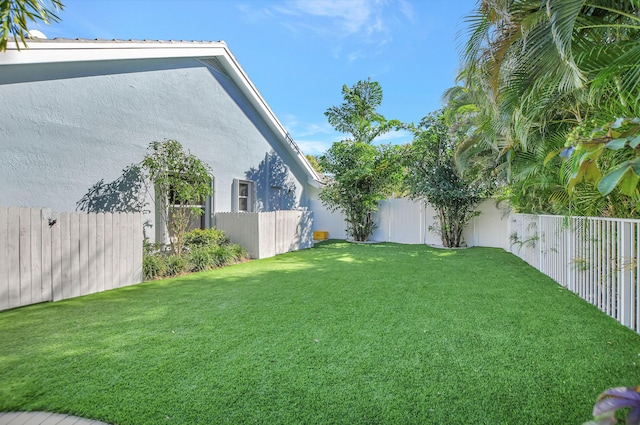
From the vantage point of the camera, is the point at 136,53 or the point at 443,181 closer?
the point at 136,53

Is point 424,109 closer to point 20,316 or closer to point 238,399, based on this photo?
point 238,399

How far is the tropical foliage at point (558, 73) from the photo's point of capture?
321 centimetres

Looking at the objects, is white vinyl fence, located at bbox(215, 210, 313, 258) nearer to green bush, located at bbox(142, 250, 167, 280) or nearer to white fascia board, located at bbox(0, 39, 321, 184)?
green bush, located at bbox(142, 250, 167, 280)

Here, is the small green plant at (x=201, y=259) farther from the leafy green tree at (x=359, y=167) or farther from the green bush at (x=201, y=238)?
the leafy green tree at (x=359, y=167)

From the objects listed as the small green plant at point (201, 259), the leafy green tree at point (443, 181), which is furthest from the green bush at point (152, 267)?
the leafy green tree at point (443, 181)

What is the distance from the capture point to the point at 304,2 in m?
8.95

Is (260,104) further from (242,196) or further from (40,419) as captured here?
(40,419)

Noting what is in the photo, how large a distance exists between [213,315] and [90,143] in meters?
5.20

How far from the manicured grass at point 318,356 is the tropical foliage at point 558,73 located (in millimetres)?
1761

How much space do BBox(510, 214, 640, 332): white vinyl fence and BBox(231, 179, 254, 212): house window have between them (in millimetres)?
8886

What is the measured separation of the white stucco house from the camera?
17.7 ft

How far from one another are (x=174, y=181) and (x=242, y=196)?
361 cm

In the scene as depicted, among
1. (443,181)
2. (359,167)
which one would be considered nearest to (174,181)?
(359,167)

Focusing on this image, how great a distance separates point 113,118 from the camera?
22.5 feet
